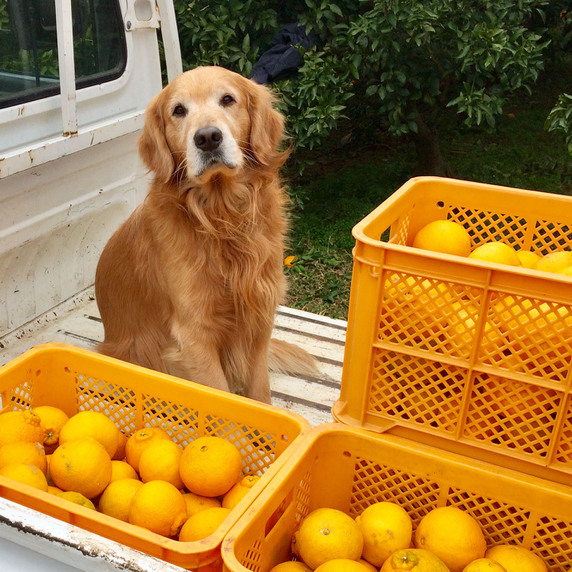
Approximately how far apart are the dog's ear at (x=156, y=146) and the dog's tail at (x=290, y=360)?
0.83 metres

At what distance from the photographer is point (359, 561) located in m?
1.34

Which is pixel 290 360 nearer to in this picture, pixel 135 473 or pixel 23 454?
pixel 135 473

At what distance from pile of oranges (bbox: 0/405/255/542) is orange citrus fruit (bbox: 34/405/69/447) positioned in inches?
0.6

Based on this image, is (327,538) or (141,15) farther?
(141,15)

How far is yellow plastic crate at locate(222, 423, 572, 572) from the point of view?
51.8 inches

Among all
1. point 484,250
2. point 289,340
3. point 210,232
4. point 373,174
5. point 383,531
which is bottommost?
point 373,174

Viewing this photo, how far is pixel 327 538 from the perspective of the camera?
1.29m

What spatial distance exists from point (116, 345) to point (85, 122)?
0.87 m

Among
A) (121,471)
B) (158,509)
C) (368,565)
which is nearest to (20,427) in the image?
(121,471)

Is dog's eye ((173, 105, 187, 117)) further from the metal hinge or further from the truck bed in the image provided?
the truck bed

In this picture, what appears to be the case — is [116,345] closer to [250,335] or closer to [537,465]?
[250,335]

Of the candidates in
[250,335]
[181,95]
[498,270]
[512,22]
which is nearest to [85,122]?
[181,95]

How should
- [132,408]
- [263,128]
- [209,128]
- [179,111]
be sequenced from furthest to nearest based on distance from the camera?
[263,128] < [179,111] < [209,128] < [132,408]

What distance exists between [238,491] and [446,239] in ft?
2.40
